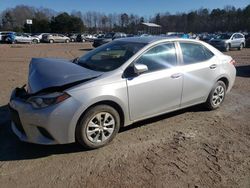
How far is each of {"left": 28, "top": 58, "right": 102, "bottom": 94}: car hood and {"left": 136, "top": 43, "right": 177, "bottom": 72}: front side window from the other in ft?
2.92

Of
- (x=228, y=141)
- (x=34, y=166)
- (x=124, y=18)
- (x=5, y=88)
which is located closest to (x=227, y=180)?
(x=228, y=141)

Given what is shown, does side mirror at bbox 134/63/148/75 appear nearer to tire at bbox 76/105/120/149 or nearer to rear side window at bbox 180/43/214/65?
tire at bbox 76/105/120/149

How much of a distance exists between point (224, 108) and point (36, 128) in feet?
13.5

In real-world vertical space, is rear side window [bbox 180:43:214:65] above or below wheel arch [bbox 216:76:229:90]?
above

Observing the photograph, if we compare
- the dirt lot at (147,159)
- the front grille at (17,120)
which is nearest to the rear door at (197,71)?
the dirt lot at (147,159)

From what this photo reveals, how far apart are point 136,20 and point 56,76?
4457 inches

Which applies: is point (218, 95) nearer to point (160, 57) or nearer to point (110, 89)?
point (160, 57)

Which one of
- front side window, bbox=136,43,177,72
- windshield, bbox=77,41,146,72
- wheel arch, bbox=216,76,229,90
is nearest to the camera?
windshield, bbox=77,41,146,72

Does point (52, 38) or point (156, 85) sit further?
point (52, 38)

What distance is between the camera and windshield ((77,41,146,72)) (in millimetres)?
4676

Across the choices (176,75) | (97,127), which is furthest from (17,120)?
(176,75)

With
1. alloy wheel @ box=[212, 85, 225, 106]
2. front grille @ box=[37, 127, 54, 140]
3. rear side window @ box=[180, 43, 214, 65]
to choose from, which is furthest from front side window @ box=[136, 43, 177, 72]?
front grille @ box=[37, 127, 54, 140]

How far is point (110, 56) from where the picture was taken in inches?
199

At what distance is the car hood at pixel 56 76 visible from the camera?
13.3ft
